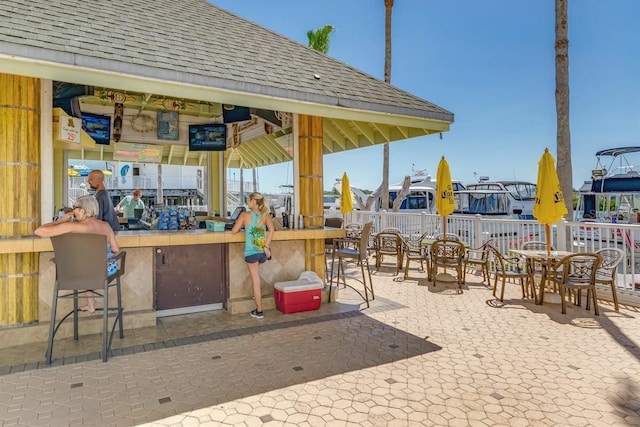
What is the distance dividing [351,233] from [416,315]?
506 centimetres

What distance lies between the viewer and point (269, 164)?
823 centimetres

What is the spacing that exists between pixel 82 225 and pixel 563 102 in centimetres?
868

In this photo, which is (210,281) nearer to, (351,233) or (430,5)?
(351,233)

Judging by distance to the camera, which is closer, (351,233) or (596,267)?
(596,267)

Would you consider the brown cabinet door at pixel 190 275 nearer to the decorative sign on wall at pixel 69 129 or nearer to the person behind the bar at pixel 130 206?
the decorative sign on wall at pixel 69 129

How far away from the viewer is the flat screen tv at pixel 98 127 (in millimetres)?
6391

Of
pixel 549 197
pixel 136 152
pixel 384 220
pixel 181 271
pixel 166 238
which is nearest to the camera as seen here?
pixel 166 238

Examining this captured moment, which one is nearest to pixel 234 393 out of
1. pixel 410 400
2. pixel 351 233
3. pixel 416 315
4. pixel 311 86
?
pixel 410 400

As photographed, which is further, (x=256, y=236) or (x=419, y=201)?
(x=419, y=201)

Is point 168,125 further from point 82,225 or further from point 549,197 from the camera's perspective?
point 549,197

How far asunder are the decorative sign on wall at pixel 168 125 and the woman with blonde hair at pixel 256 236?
3492 mm

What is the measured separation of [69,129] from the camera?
4.53 metres

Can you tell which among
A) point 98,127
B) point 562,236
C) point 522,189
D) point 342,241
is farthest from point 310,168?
point 522,189

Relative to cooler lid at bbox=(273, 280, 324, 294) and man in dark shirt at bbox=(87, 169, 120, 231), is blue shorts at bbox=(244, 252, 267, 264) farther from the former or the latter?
man in dark shirt at bbox=(87, 169, 120, 231)
